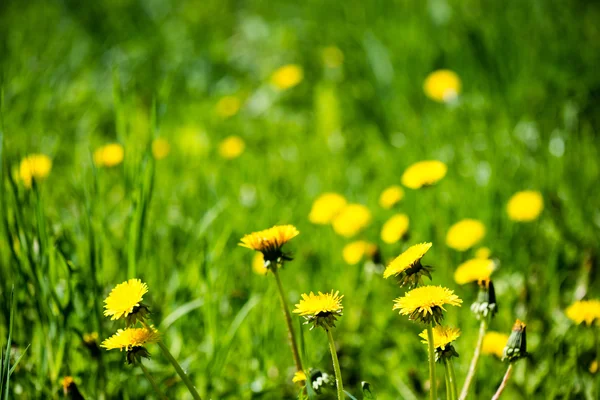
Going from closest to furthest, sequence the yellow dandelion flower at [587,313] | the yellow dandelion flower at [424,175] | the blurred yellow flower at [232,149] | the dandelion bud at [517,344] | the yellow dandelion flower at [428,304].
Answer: the yellow dandelion flower at [428,304] → the dandelion bud at [517,344] → the yellow dandelion flower at [587,313] → the yellow dandelion flower at [424,175] → the blurred yellow flower at [232,149]

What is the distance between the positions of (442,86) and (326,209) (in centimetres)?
93

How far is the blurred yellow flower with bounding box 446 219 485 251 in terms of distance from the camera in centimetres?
175

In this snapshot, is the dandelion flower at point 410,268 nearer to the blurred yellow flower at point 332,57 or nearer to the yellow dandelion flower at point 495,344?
the yellow dandelion flower at point 495,344

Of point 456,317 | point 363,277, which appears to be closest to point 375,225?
point 363,277

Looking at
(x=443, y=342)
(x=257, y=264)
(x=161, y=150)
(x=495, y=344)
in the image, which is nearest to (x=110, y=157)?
(x=161, y=150)

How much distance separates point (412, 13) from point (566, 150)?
4.40 feet

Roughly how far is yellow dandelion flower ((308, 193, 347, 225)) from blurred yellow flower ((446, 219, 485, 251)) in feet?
1.19

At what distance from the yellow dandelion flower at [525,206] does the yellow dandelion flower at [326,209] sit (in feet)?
1.69

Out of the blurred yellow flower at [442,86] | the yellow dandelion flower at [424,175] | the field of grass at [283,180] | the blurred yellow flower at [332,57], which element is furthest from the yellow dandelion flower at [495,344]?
the blurred yellow flower at [332,57]

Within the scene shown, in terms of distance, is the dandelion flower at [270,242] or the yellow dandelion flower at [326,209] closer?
the dandelion flower at [270,242]

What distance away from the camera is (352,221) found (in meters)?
1.90

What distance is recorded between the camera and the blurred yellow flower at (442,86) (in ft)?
8.37

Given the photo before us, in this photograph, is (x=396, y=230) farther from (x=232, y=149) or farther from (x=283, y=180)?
(x=232, y=149)

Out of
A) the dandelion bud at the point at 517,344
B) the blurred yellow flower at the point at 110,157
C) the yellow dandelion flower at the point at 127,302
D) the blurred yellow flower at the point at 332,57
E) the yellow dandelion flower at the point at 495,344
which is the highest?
the blurred yellow flower at the point at 332,57
